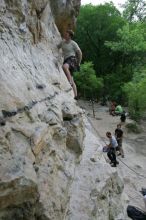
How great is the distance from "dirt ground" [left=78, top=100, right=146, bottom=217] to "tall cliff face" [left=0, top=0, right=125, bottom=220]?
10.1ft

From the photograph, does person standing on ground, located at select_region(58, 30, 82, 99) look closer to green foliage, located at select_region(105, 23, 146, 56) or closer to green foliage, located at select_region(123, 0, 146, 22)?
green foliage, located at select_region(105, 23, 146, 56)

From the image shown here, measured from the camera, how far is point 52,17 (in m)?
11.3

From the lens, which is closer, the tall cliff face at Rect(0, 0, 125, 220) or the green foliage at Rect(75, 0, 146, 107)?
the tall cliff face at Rect(0, 0, 125, 220)

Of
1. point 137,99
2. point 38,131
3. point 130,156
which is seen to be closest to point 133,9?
point 137,99

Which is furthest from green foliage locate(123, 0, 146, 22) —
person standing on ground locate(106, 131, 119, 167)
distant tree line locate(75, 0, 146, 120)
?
person standing on ground locate(106, 131, 119, 167)

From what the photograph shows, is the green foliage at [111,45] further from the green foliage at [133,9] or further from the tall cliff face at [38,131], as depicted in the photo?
the tall cliff face at [38,131]

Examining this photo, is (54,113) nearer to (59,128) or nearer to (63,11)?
(59,128)

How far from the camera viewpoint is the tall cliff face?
512cm

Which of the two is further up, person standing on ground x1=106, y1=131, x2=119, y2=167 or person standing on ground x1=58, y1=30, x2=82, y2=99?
person standing on ground x1=58, y1=30, x2=82, y2=99

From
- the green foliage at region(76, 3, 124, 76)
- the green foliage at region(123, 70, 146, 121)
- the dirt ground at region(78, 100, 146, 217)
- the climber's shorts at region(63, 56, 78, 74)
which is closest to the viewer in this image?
the climber's shorts at region(63, 56, 78, 74)

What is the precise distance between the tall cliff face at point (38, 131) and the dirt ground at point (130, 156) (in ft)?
10.1

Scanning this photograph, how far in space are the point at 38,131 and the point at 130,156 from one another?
40.9 ft

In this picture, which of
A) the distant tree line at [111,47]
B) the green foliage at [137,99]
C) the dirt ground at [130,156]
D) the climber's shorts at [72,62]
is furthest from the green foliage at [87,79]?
the climber's shorts at [72,62]

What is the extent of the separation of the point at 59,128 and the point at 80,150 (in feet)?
5.68
